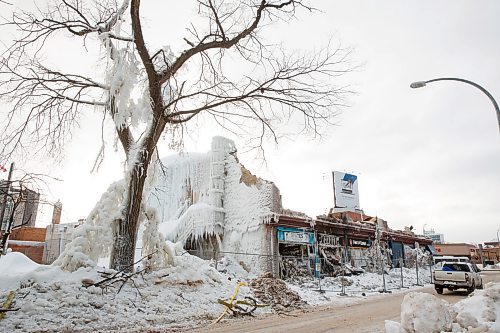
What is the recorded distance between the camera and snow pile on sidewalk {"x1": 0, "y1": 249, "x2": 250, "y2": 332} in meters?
8.09

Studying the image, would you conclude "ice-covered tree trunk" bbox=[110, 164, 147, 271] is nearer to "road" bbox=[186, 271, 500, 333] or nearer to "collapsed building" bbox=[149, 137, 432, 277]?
"road" bbox=[186, 271, 500, 333]

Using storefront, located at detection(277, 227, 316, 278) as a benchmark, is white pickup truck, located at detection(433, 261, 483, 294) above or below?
below

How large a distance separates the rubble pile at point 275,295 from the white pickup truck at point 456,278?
883 centimetres

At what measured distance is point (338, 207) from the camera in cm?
3944

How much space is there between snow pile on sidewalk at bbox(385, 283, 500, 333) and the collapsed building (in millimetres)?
14717

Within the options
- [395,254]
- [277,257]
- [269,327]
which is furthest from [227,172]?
[395,254]

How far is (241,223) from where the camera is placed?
24.7 metres

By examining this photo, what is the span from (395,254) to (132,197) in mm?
33107

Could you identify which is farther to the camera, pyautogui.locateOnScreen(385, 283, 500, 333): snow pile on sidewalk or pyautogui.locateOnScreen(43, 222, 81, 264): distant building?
pyautogui.locateOnScreen(43, 222, 81, 264): distant building

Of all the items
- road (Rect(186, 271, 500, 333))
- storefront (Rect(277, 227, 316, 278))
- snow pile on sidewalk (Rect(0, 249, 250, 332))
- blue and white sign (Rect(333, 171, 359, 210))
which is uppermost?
blue and white sign (Rect(333, 171, 359, 210))

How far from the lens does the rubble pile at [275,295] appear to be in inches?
529

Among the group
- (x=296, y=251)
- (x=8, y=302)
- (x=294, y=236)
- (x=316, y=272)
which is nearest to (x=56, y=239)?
(x=296, y=251)

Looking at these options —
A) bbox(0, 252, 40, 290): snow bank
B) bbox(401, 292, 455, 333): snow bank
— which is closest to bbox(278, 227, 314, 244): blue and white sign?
bbox(0, 252, 40, 290): snow bank

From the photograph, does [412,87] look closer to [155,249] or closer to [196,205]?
[155,249]
